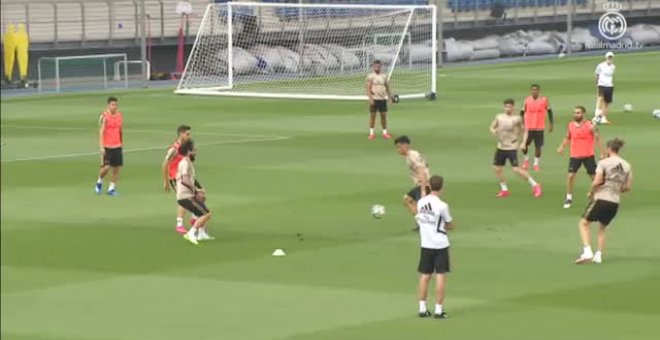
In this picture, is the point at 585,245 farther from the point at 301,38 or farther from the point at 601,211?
the point at 301,38

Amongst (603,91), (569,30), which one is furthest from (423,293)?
(569,30)

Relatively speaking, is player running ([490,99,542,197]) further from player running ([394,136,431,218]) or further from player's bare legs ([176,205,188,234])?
player's bare legs ([176,205,188,234])

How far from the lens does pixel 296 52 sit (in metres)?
62.7

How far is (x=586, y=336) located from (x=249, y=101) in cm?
3819

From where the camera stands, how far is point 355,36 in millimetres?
62031

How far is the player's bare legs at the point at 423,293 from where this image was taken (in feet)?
62.4

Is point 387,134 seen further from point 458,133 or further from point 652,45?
point 652,45

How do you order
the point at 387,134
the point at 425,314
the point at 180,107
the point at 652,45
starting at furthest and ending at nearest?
1. the point at 652,45
2. the point at 180,107
3. the point at 387,134
4. the point at 425,314

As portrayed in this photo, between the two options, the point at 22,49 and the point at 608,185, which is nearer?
the point at 608,185

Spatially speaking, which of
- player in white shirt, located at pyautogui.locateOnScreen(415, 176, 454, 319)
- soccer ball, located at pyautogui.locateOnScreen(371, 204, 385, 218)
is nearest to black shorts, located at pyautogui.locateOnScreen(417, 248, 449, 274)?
player in white shirt, located at pyautogui.locateOnScreen(415, 176, 454, 319)

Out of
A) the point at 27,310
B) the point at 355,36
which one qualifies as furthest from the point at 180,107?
the point at 27,310

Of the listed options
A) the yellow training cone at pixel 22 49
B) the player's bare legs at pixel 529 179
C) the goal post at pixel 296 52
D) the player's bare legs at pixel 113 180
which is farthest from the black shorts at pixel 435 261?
the yellow training cone at pixel 22 49

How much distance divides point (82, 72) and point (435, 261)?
4588cm

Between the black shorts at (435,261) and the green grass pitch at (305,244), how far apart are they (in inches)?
25.9
